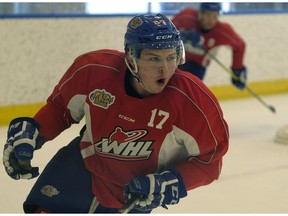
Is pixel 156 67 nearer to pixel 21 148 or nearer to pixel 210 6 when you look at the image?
pixel 21 148

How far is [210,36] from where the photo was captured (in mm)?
4871

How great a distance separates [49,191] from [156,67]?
50cm

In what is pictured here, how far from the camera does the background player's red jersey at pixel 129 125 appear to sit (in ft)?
6.35

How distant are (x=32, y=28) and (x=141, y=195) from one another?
11.1 feet

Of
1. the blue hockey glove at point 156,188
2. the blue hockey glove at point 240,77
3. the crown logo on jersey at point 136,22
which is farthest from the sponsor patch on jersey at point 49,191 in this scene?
the blue hockey glove at point 240,77

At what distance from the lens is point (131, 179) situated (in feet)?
6.57

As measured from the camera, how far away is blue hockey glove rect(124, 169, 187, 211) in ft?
6.13

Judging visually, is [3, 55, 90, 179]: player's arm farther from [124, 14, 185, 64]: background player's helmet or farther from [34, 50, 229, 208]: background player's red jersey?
[124, 14, 185, 64]: background player's helmet

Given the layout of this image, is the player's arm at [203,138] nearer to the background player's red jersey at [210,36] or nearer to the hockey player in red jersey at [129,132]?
the hockey player in red jersey at [129,132]

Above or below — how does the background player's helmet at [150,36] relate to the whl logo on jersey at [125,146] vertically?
above

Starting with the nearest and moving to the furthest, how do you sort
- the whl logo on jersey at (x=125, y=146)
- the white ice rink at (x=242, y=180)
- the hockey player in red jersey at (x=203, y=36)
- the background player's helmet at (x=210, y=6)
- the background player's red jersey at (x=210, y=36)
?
1. the whl logo on jersey at (x=125, y=146)
2. the white ice rink at (x=242, y=180)
3. the background player's helmet at (x=210, y=6)
4. the hockey player in red jersey at (x=203, y=36)
5. the background player's red jersey at (x=210, y=36)

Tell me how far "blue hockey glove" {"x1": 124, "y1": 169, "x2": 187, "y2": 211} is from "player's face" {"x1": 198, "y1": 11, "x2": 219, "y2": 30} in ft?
9.44

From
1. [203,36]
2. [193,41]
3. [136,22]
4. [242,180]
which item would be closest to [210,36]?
[203,36]

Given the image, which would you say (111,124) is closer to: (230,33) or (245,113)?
(230,33)
